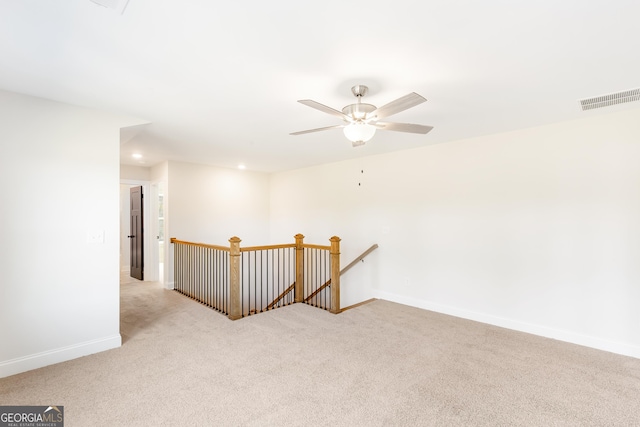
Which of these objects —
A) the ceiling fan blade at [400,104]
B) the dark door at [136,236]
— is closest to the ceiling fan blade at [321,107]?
the ceiling fan blade at [400,104]

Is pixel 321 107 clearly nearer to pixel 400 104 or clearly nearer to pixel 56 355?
pixel 400 104

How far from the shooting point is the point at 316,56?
1980 millimetres

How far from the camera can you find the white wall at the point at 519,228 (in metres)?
3.04

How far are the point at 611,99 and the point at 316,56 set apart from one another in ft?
9.06

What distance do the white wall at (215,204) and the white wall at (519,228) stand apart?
2597 mm

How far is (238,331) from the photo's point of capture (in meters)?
3.50

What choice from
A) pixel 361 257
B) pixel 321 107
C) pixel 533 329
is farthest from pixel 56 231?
pixel 533 329

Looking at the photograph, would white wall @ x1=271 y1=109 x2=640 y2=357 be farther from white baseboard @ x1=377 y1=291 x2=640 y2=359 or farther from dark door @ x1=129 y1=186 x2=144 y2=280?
dark door @ x1=129 y1=186 x2=144 y2=280

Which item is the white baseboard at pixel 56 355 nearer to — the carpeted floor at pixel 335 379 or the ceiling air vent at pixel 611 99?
the carpeted floor at pixel 335 379

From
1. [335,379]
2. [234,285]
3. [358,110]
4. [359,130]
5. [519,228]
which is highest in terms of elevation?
[358,110]

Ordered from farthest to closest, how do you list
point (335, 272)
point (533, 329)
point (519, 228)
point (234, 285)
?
point (335, 272) → point (234, 285) → point (519, 228) → point (533, 329)

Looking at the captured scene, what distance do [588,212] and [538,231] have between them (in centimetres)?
50

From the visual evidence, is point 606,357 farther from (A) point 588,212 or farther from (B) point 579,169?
(B) point 579,169

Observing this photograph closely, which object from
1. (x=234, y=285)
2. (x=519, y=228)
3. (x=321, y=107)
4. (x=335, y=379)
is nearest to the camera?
(x=321, y=107)
